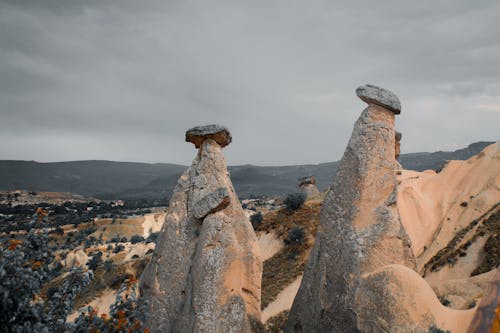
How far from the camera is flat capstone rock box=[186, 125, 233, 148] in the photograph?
10.3 m

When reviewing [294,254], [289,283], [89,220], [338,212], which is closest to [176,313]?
[338,212]

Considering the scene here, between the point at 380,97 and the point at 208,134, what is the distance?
14.5 feet

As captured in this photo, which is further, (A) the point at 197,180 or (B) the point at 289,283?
(B) the point at 289,283

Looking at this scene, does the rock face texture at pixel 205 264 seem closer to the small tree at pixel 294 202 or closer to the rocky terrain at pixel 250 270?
the rocky terrain at pixel 250 270

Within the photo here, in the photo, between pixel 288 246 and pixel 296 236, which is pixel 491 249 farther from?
pixel 288 246

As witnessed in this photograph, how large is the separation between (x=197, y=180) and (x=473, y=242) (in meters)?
18.5

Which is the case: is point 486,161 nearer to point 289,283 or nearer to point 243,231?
point 289,283

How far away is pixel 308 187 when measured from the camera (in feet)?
123

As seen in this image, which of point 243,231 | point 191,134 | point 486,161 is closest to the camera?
point 243,231

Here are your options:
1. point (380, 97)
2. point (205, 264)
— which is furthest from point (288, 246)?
point (380, 97)

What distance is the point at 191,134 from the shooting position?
411 inches

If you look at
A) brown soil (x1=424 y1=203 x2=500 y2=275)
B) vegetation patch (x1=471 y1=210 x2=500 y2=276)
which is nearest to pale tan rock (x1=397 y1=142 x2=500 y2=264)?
brown soil (x1=424 y1=203 x2=500 y2=275)

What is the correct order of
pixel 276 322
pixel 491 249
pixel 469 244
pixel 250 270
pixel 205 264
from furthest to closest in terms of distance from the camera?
pixel 469 244, pixel 491 249, pixel 276 322, pixel 250 270, pixel 205 264

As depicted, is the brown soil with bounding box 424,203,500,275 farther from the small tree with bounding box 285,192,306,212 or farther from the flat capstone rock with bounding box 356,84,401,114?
the flat capstone rock with bounding box 356,84,401,114
